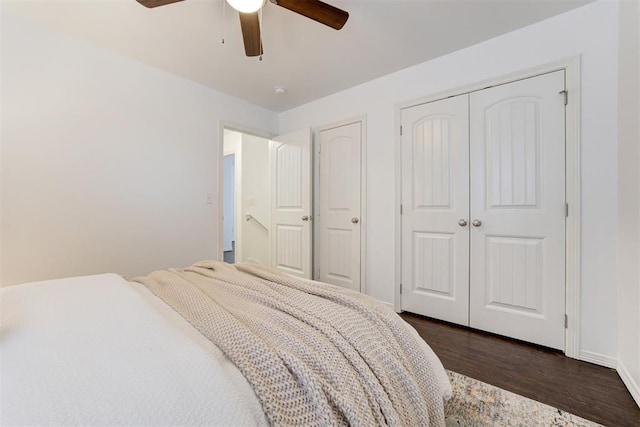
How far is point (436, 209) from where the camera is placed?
7.98 ft

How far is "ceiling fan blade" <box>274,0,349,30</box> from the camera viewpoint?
59.5 inches

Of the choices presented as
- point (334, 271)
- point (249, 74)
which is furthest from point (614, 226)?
point (249, 74)

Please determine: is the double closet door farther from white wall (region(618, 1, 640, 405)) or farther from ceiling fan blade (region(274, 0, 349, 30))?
ceiling fan blade (region(274, 0, 349, 30))

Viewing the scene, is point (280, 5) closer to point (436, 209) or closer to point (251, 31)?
point (251, 31)

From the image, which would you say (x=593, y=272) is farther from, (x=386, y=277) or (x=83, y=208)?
(x=83, y=208)

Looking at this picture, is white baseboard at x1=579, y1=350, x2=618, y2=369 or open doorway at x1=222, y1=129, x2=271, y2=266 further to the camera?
open doorway at x1=222, y1=129, x2=271, y2=266

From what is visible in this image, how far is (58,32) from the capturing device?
6.75ft

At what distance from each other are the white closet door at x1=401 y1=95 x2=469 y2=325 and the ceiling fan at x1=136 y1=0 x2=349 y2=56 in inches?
47.9

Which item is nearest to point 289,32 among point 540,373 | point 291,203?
point 291,203

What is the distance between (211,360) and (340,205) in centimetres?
254

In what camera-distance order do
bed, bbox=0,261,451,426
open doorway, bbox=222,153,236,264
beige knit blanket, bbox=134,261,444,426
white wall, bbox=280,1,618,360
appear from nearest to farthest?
bed, bbox=0,261,451,426 < beige knit blanket, bbox=134,261,444,426 < white wall, bbox=280,1,618,360 < open doorway, bbox=222,153,236,264

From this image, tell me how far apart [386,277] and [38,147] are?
2.97 meters

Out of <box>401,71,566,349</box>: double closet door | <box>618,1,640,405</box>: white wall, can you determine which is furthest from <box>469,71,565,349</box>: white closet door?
<box>618,1,640,405</box>: white wall

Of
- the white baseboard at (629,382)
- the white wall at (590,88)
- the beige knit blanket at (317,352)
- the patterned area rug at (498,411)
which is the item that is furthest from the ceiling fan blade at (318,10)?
the white baseboard at (629,382)
